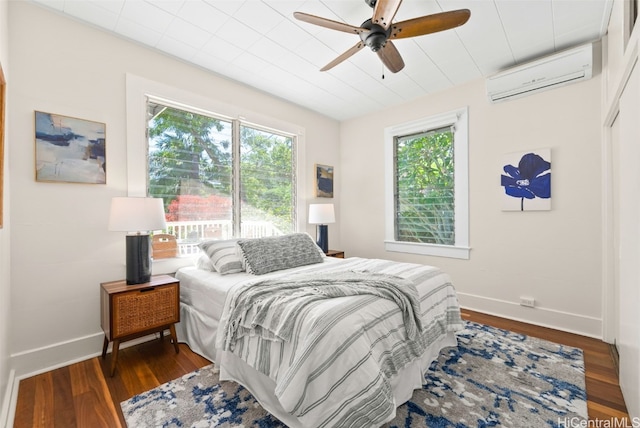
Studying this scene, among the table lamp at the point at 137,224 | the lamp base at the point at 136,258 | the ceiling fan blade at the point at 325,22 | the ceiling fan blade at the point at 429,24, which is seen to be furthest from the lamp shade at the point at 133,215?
the ceiling fan blade at the point at 429,24

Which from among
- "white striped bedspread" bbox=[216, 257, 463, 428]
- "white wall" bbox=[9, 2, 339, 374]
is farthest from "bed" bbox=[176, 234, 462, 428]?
"white wall" bbox=[9, 2, 339, 374]

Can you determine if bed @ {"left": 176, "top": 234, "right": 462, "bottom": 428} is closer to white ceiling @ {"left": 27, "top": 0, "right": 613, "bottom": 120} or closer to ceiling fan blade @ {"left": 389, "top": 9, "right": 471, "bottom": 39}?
ceiling fan blade @ {"left": 389, "top": 9, "right": 471, "bottom": 39}

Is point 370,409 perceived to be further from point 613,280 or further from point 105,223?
point 613,280

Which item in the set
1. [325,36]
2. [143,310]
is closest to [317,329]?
[143,310]

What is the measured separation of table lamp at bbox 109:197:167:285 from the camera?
216 cm

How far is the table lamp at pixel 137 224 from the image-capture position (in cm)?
216

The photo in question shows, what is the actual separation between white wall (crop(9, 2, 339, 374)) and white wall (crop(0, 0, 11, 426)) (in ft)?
0.39

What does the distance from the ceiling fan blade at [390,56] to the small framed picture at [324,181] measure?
6.98ft

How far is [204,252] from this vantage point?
269 cm

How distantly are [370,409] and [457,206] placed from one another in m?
2.85

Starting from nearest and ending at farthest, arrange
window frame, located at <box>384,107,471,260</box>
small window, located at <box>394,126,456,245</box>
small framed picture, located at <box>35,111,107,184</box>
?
small framed picture, located at <box>35,111,107,184</box>, window frame, located at <box>384,107,471,260</box>, small window, located at <box>394,126,456,245</box>

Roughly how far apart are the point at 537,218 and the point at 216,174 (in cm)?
355

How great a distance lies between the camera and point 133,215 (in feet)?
7.13

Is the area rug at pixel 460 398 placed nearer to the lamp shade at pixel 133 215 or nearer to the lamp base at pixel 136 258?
the lamp base at pixel 136 258
